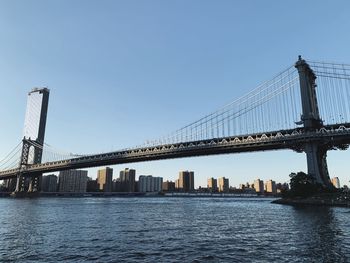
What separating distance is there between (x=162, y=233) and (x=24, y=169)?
447ft

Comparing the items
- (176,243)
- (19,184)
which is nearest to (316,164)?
(176,243)

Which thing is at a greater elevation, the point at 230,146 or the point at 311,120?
the point at 311,120

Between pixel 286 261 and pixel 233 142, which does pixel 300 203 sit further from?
pixel 286 261

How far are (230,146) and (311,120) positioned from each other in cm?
2203

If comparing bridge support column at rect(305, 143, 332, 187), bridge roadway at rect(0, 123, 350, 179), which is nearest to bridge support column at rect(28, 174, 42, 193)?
bridge roadway at rect(0, 123, 350, 179)

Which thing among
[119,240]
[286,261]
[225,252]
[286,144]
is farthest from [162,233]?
[286,144]

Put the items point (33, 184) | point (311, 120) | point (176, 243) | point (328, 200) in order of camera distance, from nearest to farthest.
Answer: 1. point (176, 243)
2. point (328, 200)
3. point (311, 120)
4. point (33, 184)

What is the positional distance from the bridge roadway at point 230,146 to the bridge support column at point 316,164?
1.87 m

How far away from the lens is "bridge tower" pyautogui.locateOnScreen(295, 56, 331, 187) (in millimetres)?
80438

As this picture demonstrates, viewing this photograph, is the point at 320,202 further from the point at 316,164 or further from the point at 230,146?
the point at 230,146

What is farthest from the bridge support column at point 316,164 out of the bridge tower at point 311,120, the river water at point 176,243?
the river water at point 176,243

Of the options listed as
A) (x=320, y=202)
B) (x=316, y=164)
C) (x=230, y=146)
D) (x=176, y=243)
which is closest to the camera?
(x=176, y=243)

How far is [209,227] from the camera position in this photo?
32.8m

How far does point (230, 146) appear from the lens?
303 feet
